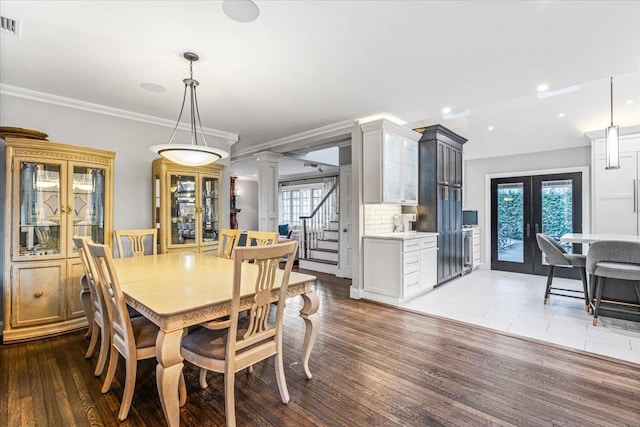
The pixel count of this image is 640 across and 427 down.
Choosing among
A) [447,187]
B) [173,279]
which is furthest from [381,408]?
[447,187]

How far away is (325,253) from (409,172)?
282 centimetres

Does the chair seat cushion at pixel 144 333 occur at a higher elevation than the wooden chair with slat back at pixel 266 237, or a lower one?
lower

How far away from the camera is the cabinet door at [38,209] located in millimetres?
2996

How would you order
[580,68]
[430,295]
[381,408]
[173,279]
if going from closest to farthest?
[381,408]
[173,279]
[580,68]
[430,295]

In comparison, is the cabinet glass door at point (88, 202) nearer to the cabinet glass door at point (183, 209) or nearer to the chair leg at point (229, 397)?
the cabinet glass door at point (183, 209)

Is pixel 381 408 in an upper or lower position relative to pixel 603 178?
lower

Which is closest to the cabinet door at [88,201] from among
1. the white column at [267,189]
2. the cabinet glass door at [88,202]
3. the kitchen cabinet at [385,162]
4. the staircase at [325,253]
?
the cabinet glass door at [88,202]

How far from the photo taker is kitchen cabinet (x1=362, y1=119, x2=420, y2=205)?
4.30 metres

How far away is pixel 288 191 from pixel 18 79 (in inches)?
331

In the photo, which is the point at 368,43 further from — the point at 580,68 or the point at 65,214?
the point at 65,214

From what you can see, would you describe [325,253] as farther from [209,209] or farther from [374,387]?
[374,387]

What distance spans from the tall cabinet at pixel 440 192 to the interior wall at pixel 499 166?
1628 mm

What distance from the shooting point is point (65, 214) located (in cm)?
322

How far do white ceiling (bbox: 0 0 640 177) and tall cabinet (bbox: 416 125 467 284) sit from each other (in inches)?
40.6
